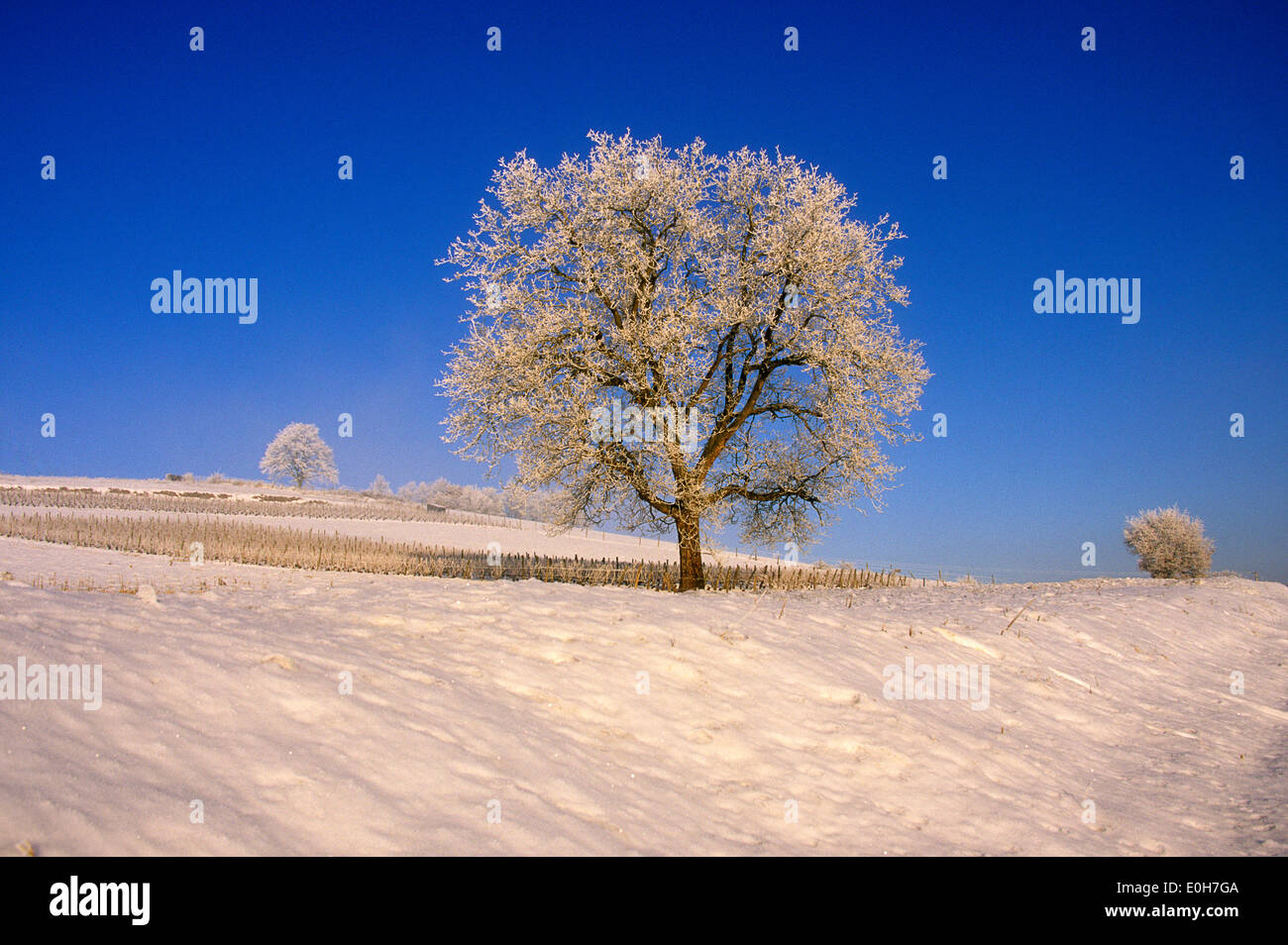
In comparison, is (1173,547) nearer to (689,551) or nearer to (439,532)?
(689,551)

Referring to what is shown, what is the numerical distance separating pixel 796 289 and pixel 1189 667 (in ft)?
38.5

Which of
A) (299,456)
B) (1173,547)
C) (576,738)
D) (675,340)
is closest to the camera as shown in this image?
(576,738)

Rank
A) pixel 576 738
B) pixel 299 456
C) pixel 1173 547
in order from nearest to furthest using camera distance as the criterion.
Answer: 1. pixel 576 738
2. pixel 1173 547
3. pixel 299 456

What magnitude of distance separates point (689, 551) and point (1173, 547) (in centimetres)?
3310

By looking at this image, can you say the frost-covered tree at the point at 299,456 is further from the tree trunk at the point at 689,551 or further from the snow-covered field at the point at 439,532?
the tree trunk at the point at 689,551

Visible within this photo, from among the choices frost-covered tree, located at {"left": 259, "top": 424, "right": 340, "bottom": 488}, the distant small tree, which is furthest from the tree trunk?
frost-covered tree, located at {"left": 259, "top": 424, "right": 340, "bottom": 488}

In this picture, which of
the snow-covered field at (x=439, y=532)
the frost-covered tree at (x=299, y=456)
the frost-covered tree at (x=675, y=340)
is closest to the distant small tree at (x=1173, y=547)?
the snow-covered field at (x=439, y=532)

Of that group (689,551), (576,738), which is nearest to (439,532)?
(689,551)

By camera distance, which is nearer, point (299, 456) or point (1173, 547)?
point (1173, 547)

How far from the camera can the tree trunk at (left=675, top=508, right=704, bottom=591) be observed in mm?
18431

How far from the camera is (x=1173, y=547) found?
38531mm

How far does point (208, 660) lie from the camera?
6258 mm

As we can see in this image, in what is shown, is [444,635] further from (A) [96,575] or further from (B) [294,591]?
(A) [96,575]

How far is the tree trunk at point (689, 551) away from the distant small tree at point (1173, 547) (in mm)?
31729
